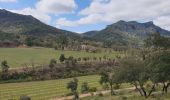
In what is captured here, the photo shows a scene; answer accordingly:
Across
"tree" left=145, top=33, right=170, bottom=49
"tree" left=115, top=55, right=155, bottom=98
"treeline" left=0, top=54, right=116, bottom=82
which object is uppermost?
"tree" left=145, top=33, right=170, bottom=49

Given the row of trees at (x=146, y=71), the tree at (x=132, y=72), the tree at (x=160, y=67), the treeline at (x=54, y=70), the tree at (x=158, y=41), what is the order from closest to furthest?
the tree at (x=160, y=67)
the row of trees at (x=146, y=71)
the tree at (x=132, y=72)
the tree at (x=158, y=41)
the treeline at (x=54, y=70)

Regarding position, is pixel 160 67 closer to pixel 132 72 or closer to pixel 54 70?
pixel 132 72

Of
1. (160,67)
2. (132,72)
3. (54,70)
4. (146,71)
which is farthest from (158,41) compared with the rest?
(54,70)

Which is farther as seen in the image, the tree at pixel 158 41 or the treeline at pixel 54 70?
the treeline at pixel 54 70

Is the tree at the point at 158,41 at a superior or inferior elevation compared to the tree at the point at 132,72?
superior

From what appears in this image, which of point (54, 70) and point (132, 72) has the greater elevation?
point (132, 72)

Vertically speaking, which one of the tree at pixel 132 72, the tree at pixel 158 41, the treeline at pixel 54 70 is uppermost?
the tree at pixel 158 41

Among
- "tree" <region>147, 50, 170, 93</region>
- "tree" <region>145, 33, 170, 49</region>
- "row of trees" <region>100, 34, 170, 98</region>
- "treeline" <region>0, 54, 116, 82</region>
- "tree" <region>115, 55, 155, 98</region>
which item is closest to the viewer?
"tree" <region>147, 50, 170, 93</region>

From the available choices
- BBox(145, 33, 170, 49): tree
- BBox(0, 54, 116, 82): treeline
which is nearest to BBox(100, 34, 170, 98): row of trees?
BBox(145, 33, 170, 49): tree

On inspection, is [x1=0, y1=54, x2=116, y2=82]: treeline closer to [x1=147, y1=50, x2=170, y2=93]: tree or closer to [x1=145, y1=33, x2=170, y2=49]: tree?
[x1=145, y1=33, x2=170, y2=49]: tree

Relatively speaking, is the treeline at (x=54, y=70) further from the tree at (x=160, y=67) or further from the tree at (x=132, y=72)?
the tree at (x=160, y=67)

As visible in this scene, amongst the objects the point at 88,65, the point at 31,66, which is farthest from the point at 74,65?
the point at 31,66

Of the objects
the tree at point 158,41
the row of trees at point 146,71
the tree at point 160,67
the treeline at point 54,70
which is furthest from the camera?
the treeline at point 54,70

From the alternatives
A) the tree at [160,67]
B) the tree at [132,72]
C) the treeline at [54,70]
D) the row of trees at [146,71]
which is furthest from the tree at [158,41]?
the treeline at [54,70]
